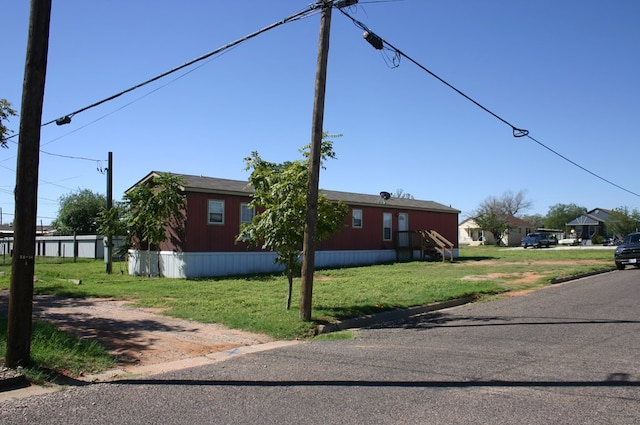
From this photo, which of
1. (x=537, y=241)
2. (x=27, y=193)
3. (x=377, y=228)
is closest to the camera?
(x=27, y=193)

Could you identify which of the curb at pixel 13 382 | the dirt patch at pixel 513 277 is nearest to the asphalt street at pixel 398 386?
the curb at pixel 13 382

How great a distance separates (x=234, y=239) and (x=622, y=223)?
63074mm

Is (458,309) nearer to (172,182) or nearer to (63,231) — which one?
(172,182)

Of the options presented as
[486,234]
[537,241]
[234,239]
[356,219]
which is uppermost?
[486,234]

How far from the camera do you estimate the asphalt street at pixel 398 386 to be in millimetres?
4691

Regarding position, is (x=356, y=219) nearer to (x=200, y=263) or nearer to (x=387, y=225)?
(x=387, y=225)

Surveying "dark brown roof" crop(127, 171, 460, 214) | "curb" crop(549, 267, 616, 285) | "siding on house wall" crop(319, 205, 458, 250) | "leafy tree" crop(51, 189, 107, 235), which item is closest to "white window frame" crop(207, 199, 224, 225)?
"dark brown roof" crop(127, 171, 460, 214)

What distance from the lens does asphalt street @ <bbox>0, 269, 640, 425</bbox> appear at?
4691 millimetres

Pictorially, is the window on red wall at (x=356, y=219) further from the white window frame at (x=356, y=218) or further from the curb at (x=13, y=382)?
the curb at (x=13, y=382)

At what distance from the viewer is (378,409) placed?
16.0 feet

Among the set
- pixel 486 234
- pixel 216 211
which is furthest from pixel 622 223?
pixel 216 211

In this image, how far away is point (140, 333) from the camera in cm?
893

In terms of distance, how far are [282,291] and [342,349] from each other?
7.05 metres

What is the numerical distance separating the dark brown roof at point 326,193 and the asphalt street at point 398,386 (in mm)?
7549
